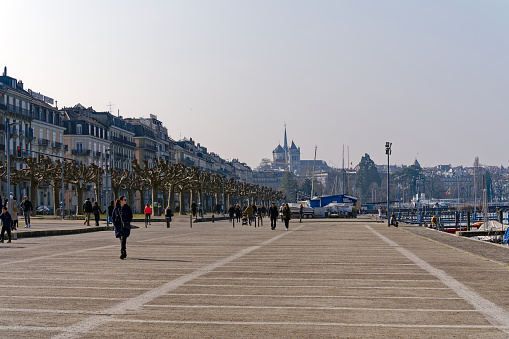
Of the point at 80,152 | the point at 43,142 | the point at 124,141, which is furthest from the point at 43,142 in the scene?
the point at 124,141

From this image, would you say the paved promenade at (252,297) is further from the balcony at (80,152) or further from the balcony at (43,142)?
the balcony at (80,152)

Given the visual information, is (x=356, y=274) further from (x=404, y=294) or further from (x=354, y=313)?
(x=354, y=313)

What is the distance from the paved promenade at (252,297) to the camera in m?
9.16

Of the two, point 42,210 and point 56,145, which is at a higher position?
point 56,145

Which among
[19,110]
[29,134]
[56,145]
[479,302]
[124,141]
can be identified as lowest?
[479,302]

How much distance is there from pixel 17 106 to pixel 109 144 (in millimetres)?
36518

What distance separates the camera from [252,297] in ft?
40.1

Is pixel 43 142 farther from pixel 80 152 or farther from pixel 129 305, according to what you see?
Answer: pixel 129 305

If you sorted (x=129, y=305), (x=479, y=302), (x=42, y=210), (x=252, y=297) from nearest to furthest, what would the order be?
(x=129, y=305), (x=479, y=302), (x=252, y=297), (x=42, y=210)

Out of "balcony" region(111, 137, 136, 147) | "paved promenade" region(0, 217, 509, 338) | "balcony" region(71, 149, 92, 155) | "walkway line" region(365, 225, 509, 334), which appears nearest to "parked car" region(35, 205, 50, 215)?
"balcony" region(71, 149, 92, 155)

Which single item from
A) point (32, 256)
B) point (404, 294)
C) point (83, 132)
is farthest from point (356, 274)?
point (83, 132)

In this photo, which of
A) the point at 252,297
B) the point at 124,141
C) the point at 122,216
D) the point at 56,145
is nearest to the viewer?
the point at 252,297

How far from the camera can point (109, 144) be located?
428 feet

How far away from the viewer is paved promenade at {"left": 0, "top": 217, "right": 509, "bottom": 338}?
360 inches
